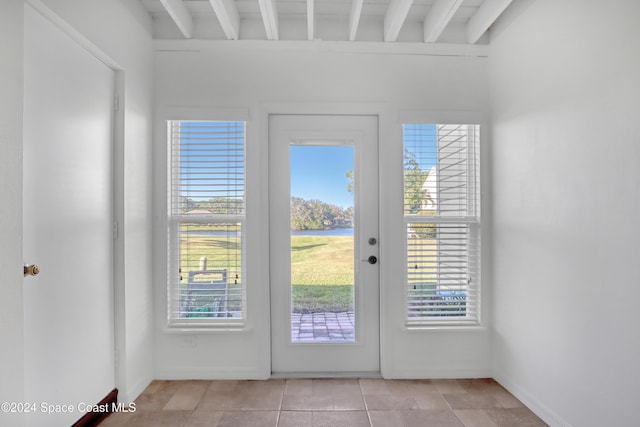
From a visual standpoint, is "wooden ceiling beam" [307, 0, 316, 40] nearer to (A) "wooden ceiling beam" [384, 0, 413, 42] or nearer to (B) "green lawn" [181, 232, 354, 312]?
(A) "wooden ceiling beam" [384, 0, 413, 42]

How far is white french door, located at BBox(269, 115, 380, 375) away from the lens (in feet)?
9.18

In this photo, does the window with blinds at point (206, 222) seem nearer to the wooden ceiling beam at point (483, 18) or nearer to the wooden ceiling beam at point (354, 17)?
the wooden ceiling beam at point (354, 17)

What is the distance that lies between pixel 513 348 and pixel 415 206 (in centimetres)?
118

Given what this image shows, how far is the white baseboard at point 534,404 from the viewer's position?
2084 mm

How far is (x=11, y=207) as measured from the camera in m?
1.49

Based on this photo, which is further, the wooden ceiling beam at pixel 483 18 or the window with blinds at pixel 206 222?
the window with blinds at pixel 206 222

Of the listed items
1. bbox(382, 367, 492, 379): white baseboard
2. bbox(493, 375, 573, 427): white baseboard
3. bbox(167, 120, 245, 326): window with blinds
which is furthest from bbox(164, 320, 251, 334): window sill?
bbox(493, 375, 573, 427): white baseboard

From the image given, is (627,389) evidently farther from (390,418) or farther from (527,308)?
(390,418)

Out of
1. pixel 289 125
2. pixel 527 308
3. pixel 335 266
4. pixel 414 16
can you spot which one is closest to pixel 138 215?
pixel 289 125

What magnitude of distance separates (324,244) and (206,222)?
2.96ft

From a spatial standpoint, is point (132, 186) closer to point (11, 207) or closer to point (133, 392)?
point (11, 207)

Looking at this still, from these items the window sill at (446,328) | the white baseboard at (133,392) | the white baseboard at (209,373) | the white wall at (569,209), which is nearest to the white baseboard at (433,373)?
the white wall at (569,209)

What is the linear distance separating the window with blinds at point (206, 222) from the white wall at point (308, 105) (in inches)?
3.3

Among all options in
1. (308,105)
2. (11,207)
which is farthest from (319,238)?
(11,207)
